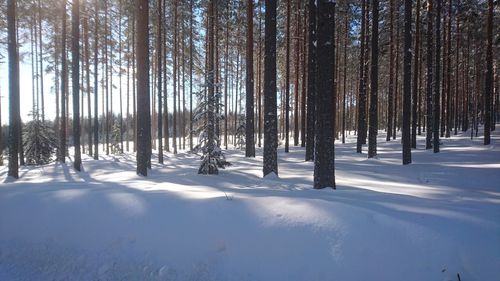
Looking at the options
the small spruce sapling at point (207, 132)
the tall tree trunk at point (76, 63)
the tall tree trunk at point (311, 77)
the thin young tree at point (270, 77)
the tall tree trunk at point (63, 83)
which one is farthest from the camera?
the tall tree trunk at point (63, 83)

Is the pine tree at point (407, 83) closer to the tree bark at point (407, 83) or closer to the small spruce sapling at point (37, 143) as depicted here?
the tree bark at point (407, 83)

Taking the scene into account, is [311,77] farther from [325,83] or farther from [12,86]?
[12,86]

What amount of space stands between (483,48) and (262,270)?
112 ft

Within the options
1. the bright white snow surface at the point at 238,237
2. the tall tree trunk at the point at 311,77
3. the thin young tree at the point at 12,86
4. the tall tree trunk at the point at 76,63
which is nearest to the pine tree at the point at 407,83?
the tall tree trunk at the point at 311,77

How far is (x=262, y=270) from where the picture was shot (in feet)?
14.5

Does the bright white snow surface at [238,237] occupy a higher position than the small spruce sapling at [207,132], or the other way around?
the small spruce sapling at [207,132]

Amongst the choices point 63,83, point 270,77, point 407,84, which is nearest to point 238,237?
point 270,77

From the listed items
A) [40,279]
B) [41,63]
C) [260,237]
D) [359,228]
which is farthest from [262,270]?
[41,63]

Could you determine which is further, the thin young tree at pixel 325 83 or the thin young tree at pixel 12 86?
the thin young tree at pixel 12 86

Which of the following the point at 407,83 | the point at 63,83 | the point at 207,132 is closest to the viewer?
the point at 207,132

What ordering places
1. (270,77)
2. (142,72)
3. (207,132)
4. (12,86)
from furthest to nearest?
(12,86)
(207,132)
(142,72)
(270,77)

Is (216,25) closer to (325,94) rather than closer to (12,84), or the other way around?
(12,84)

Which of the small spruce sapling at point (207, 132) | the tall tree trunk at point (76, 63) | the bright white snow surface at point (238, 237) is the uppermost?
the tall tree trunk at point (76, 63)

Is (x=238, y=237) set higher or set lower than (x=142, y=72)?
lower
